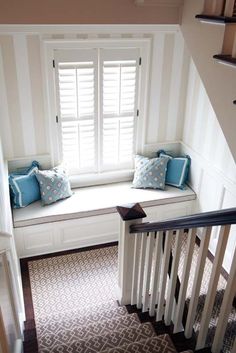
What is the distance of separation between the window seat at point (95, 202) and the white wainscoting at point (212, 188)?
15 cm

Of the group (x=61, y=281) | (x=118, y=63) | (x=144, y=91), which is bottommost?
(x=61, y=281)

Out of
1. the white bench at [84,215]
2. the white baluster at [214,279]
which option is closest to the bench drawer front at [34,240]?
the white bench at [84,215]

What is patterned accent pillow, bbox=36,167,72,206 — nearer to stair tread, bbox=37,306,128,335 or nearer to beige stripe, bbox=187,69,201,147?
stair tread, bbox=37,306,128,335

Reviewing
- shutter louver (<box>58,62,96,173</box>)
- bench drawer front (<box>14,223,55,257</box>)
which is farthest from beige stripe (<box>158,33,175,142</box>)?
bench drawer front (<box>14,223,55,257</box>)

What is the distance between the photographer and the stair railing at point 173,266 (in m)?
1.42

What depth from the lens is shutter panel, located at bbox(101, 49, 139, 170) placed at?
12.5 ft

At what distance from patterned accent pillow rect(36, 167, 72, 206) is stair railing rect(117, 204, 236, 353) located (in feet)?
4.90

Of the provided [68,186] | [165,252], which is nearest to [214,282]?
[165,252]

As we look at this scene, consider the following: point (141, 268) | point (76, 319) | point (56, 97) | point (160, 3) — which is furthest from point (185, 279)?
point (56, 97)

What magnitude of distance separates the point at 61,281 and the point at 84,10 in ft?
8.43

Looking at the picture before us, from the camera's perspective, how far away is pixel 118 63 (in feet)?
12.5

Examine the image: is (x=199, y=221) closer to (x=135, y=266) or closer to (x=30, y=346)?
(x=135, y=266)

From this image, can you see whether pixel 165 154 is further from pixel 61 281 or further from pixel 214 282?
pixel 214 282

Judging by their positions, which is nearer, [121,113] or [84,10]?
[84,10]
